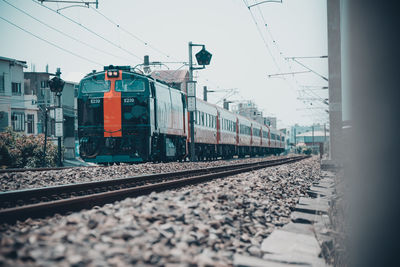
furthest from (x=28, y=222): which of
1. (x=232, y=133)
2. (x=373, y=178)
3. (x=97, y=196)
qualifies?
(x=232, y=133)

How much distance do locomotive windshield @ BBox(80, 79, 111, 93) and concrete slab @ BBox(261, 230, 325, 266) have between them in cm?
1091

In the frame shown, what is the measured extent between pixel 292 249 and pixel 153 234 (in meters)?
1.19

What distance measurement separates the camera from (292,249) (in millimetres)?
3238

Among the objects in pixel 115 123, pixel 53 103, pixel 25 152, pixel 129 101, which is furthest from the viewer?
pixel 53 103

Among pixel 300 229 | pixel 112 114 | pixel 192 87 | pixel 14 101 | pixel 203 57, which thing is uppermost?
pixel 203 57

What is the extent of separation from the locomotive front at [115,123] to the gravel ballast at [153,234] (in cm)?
827

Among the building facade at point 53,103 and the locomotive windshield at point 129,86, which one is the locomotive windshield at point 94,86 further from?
the building facade at point 53,103

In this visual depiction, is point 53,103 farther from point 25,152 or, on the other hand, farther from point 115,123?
point 115,123

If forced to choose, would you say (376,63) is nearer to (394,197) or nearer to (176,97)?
(394,197)

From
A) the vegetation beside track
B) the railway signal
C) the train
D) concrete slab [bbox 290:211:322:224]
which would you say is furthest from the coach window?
concrete slab [bbox 290:211:322:224]

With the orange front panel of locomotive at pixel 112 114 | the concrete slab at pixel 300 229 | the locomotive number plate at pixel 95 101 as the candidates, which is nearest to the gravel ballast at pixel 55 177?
the orange front panel of locomotive at pixel 112 114

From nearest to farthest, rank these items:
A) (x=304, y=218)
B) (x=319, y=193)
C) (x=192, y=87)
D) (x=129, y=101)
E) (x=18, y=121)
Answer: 1. (x=304, y=218)
2. (x=319, y=193)
3. (x=129, y=101)
4. (x=192, y=87)
5. (x=18, y=121)

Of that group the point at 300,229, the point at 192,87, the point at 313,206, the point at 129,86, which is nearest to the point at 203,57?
the point at 192,87

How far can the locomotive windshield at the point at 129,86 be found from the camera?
13.5 metres
